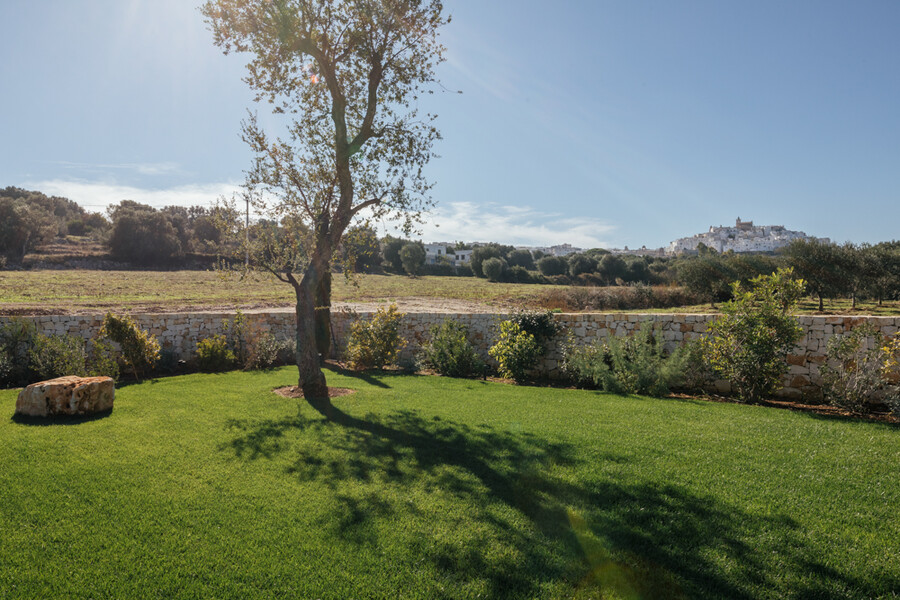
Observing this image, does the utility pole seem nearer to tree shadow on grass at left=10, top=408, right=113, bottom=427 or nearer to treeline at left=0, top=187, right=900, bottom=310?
treeline at left=0, top=187, right=900, bottom=310

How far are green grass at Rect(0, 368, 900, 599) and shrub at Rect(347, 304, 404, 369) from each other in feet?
18.0

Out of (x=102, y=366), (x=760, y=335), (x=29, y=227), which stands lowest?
(x=102, y=366)

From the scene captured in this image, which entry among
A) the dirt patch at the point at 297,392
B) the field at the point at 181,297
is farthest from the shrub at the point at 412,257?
the dirt patch at the point at 297,392

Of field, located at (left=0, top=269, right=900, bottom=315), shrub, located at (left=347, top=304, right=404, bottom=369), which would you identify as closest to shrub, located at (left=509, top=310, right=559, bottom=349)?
shrub, located at (left=347, top=304, right=404, bottom=369)

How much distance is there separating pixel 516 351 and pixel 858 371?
237 inches

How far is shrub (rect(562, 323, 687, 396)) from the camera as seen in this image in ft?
29.3

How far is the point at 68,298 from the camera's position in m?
25.4

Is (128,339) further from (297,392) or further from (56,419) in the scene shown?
(297,392)

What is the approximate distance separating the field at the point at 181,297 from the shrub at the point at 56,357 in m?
9.79

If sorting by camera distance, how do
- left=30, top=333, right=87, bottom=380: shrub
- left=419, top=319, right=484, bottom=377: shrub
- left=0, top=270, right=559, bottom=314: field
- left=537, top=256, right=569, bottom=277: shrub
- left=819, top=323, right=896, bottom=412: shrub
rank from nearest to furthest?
left=819, top=323, right=896, bottom=412: shrub → left=30, top=333, right=87, bottom=380: shrub → left=419, top=319, right=484, bottom=377: shrub → left=0, top=270, right=559, bottom=314: field → left=537, top=256, right=569, bottom=277: shrub

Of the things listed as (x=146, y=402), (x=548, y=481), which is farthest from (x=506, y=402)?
(x=146, y=402)

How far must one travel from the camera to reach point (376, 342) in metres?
12.4

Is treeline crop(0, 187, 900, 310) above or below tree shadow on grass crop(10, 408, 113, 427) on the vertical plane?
above

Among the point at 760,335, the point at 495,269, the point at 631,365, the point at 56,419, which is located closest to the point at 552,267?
the point at 495,269
